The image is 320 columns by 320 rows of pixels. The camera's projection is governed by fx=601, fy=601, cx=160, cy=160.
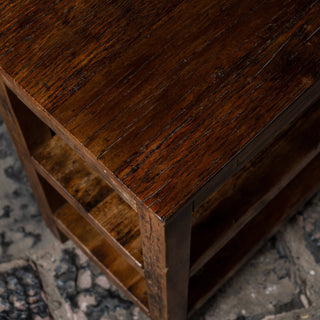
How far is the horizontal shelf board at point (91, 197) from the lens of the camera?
47.3 inches

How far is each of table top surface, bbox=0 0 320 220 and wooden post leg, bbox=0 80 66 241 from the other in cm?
16

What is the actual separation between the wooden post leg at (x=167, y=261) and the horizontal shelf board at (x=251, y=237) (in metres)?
0.10

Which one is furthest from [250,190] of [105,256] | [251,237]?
[105,256]

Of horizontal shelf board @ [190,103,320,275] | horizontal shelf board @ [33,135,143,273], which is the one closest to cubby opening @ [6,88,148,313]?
horizontal shelf board @ [33,135,143,273]

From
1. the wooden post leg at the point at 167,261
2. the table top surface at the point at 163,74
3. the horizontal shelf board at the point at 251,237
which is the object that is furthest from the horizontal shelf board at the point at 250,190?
the table top surface at the point at 163,74

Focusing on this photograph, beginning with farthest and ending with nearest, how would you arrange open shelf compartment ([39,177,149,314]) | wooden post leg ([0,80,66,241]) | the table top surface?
open shelf compartment ([39,177,149,314]) → wooden post leg ([0,80,66,241]) → the table top surface

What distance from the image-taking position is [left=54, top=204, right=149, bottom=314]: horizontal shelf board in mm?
1429

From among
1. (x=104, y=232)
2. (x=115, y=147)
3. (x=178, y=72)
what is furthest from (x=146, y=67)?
(x=104, y=232)

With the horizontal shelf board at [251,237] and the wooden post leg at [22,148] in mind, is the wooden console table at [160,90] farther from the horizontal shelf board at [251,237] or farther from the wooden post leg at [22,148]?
the horizontal shelf board at [251,237]

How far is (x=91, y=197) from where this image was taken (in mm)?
1234

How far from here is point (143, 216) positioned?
94cm

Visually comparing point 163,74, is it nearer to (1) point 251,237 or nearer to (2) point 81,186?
(2) point 81,186

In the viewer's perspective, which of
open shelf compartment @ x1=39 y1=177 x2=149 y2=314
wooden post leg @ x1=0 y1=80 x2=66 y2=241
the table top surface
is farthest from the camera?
open shelf compartment @ x1=39 y1=177 x2=149 y2=314

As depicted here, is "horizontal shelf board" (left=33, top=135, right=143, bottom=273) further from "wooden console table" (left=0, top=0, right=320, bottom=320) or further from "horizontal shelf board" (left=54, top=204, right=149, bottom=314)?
"horizontal shelf board" (left=54, top=204, right=149, bottom=314)
